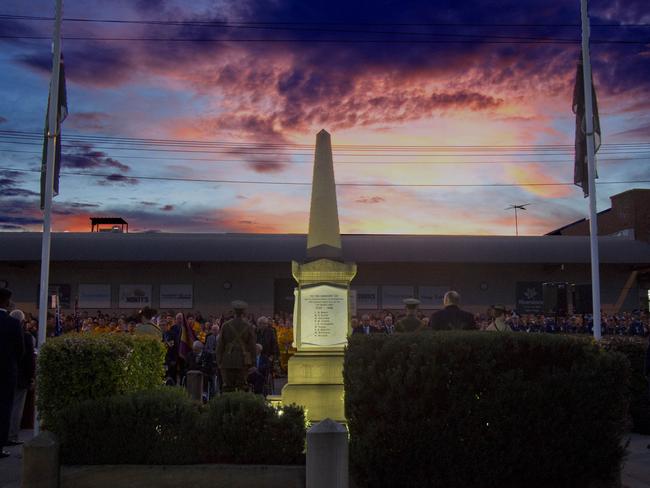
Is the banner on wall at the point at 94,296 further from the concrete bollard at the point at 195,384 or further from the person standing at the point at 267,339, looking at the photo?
the concrete bollard at the point at 195,384

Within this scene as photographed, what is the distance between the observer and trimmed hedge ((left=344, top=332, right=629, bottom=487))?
7.02 metres

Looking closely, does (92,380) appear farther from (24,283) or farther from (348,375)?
(24,283)

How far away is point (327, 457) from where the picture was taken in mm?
5551

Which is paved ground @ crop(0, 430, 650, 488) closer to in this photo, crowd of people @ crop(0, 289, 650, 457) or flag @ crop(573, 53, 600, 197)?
crowd of people @ crop(0, 289, 650, 457)

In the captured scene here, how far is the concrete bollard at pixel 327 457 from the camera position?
555 cm

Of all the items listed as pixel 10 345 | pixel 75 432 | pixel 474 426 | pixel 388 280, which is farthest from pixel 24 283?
pixel 474 426

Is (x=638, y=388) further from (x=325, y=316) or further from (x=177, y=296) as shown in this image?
(x=177, y=296)

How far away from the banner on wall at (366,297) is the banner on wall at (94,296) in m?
11.7

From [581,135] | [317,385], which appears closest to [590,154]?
[581,135]

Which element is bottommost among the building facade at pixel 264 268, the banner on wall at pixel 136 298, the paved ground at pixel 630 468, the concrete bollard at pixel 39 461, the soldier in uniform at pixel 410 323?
the paved ground at pixel 630 468

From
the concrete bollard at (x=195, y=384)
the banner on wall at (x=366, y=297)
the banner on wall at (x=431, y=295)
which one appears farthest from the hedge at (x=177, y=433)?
Result: the banner on wall at (x=431, y=295)

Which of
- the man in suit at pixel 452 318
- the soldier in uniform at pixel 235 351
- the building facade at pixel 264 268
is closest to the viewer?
the man in suit at pixel 452 318

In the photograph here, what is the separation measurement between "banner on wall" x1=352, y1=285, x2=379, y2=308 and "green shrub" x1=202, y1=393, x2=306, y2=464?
26.5 metres

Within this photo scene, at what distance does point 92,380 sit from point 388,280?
26968mm
